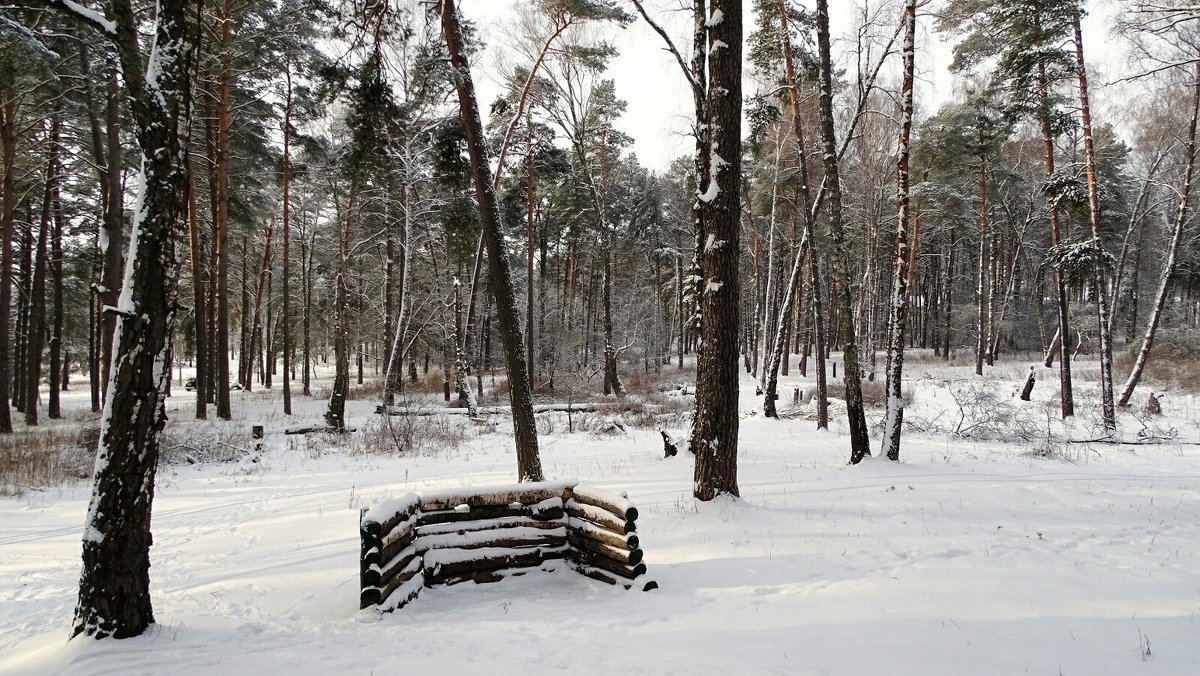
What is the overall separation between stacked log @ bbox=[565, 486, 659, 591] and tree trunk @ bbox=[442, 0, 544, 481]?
2491mm

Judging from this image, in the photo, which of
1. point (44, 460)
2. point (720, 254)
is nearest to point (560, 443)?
point (720, 254)

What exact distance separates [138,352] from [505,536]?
126 inches

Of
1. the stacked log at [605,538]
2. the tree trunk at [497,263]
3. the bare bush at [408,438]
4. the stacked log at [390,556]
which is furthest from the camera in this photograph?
the bare bush at [408,438]

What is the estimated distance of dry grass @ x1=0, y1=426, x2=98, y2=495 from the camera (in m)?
8.74

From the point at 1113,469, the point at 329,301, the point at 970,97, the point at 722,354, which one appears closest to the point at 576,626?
the point at 722,354

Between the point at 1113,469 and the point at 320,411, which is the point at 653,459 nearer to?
the point at 1113,469

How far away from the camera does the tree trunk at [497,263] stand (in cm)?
762

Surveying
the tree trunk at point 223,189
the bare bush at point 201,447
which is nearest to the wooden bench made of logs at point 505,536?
the bare bush at point 201,447

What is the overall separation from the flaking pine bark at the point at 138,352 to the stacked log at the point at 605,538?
129 inches

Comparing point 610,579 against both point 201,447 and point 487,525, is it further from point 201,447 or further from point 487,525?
point 201,447

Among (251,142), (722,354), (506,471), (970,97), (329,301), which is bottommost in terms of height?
(506,471)

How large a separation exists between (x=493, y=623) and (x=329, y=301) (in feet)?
110

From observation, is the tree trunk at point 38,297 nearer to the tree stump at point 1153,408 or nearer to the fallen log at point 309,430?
the fallen log at point 309,430

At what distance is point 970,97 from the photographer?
21516mm
